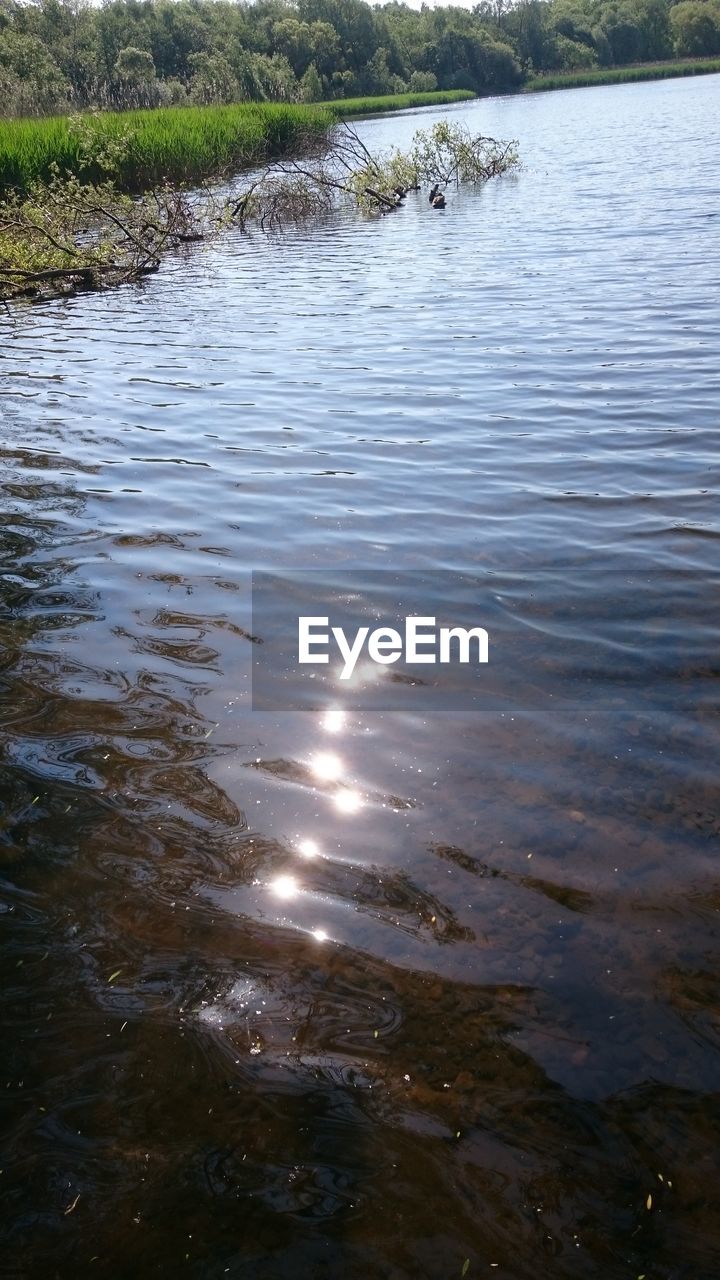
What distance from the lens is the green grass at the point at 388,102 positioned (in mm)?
61219

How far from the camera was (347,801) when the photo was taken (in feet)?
12.0

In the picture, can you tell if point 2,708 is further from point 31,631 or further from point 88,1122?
point 88,1122

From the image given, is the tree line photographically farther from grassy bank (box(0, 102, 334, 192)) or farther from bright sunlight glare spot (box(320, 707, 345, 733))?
bright sunlight glare spot (box(320, 707, 345, 733))

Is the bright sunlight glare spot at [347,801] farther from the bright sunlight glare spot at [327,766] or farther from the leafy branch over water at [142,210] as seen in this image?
the leafy branch over water at [142,210]

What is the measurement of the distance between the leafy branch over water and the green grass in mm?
28698

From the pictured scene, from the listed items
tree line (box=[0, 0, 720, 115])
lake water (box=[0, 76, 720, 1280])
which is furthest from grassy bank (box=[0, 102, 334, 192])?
lake water (box=[0, 76, 720, 1280])

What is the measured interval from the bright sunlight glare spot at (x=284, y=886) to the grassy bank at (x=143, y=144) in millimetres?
20310

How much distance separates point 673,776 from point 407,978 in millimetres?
1423

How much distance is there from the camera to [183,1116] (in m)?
2.44

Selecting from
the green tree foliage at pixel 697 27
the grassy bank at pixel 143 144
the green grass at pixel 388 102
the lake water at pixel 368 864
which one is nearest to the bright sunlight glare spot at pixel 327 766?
the lake water at pixel 368 864

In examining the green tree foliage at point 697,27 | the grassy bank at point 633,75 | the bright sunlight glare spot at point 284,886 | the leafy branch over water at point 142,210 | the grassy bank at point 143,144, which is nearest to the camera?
the bright sunlight glare spot at point 284,886

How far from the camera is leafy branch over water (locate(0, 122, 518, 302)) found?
15.2 m

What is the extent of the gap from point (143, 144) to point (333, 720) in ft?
78.8

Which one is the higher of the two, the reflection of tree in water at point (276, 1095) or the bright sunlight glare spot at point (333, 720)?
the bright sunlight glare spot at point (333, 720)
